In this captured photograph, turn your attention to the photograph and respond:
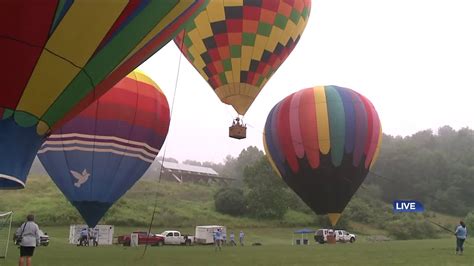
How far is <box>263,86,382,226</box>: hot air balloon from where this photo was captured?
18.0 m

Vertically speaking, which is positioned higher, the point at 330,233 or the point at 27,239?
the point at 27,239

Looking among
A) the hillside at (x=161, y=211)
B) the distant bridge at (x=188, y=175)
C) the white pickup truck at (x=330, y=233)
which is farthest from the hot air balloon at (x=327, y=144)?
the distant bridge at (x=188, y=175)

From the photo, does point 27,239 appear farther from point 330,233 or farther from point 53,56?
point 330,233

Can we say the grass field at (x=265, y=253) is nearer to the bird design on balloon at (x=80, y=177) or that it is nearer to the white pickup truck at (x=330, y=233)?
the white pickup truck at (x=330, y=233)

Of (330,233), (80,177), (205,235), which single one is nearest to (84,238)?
(205,235)

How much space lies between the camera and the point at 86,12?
6.48 meters

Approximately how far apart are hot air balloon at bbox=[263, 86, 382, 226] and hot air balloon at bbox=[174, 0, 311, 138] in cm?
178

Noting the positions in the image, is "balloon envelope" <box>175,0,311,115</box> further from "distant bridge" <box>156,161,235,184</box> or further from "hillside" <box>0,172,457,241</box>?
"distant bridge" <box>156,161,235,184</box>

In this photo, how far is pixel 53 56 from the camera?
6523 millimetres

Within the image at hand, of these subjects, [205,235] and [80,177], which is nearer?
[80,177]

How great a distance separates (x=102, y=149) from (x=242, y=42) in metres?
6.33

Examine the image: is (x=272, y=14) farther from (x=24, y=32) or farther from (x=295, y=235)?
(x=295, y=235)

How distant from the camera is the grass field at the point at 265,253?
10948 millimetres

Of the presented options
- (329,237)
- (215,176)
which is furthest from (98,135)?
(215,176)
